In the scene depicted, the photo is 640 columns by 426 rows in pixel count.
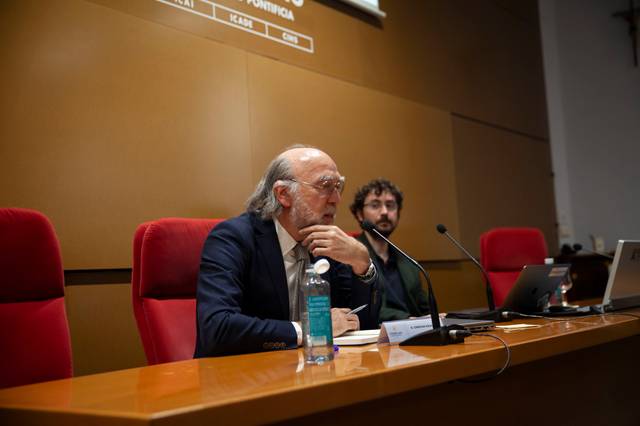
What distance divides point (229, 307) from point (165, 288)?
→ 12.0 inches

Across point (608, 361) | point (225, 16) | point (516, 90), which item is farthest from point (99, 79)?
point (516, 90)

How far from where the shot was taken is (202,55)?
2.83m

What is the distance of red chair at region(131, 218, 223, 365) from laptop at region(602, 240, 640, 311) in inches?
56.9

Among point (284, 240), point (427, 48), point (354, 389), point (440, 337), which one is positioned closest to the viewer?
point (354, 389)

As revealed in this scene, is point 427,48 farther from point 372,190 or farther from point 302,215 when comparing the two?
point 302,215

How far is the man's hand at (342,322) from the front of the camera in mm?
1676

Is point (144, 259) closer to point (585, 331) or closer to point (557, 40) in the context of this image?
point (585, 331)

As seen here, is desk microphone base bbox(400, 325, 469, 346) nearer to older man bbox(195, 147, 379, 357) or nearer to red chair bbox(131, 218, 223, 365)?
older man bbox(195, 147, 379, 357)

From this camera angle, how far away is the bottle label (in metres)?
1.23

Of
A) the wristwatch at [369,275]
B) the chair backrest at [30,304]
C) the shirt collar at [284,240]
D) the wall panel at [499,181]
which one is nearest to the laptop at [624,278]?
the wristwatch at [369,275]

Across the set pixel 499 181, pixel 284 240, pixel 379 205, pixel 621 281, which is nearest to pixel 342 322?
pixel 284 240

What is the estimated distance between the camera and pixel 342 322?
170 cm

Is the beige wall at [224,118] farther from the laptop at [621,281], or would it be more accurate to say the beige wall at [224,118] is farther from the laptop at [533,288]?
the laptop at [621,281]

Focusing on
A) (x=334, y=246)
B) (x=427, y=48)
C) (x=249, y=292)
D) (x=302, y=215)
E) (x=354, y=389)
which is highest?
(x=427, y=48)
